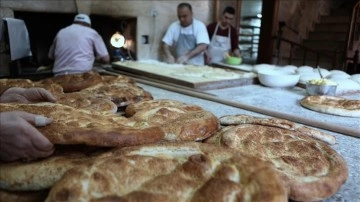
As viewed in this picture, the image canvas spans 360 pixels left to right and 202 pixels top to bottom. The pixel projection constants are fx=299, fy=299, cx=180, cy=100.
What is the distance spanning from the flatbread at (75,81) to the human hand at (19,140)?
159cm

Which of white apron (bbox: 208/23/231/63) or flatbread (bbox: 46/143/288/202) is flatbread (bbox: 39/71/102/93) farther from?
white apron (bbox: 208/23/231/63)

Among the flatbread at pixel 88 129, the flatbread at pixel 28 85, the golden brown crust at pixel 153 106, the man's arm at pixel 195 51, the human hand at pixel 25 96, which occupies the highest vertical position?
the man's arm at pixel 195 51

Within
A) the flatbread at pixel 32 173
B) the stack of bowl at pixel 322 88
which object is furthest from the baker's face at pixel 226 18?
the flatbread at pixel 32 173

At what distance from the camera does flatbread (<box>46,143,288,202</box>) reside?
88 cm

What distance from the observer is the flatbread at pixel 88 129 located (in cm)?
109

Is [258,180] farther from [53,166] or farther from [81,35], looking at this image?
[81,35]

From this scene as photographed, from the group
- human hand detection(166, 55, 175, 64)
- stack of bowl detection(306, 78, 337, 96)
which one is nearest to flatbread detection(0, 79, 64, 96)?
stack of bowl detection(306, 78, 337, 96)

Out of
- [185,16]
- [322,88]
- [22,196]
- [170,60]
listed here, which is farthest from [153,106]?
[185,16]

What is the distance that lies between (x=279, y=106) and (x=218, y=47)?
3461 mm

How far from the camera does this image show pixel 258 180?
3.03ft

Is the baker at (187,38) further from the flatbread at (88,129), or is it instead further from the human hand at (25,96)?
the flatbread at (88,129)

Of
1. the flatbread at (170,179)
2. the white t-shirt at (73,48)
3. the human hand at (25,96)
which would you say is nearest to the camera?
the flatbread at (170,179)

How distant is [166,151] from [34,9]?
4.46m

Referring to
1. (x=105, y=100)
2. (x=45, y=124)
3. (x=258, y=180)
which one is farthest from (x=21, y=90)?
(x=258, y=180)
